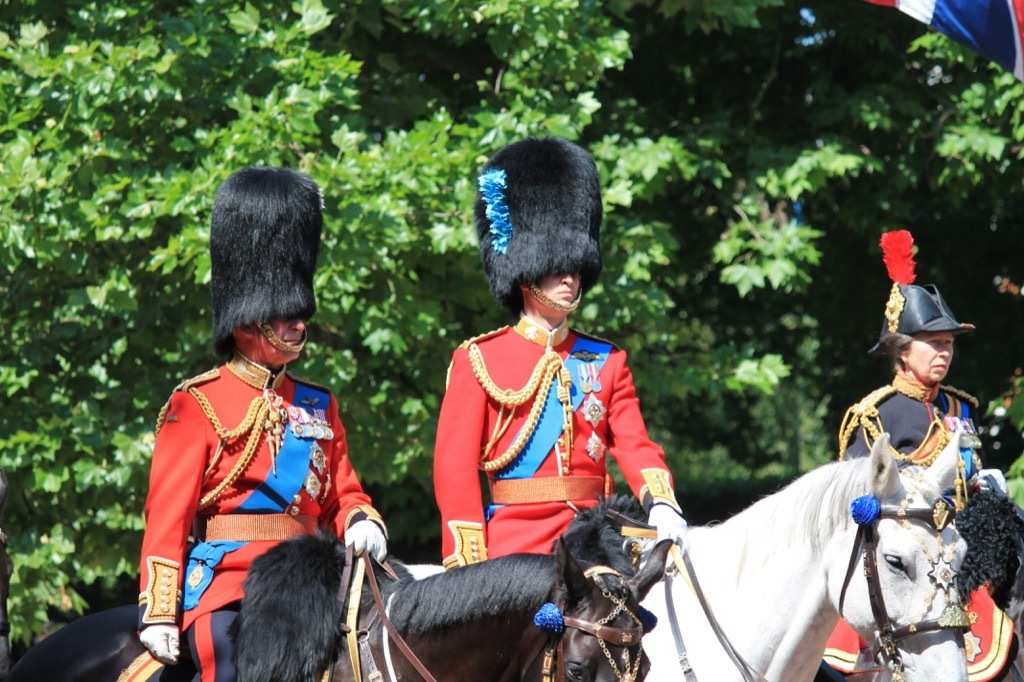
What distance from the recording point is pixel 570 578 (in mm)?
3643

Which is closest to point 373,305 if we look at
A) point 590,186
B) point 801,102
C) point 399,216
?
point 399,216

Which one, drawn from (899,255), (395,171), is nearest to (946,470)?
(899,255)

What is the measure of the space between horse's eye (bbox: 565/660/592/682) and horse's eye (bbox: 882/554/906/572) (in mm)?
1110

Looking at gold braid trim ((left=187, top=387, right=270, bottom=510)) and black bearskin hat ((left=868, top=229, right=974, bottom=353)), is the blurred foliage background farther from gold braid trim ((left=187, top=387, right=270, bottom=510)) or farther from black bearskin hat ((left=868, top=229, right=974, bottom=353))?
gold braid trim ((left=187, top=387, right=270, bottom=510))

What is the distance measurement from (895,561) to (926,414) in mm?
1976

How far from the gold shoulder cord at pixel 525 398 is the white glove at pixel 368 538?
0.53m

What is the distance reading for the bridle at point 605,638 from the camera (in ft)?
11.6

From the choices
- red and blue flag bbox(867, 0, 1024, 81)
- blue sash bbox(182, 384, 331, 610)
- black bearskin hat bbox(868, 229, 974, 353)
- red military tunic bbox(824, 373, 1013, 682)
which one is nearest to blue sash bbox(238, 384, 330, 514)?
blue sash bbox(182, 384, 331, 610)

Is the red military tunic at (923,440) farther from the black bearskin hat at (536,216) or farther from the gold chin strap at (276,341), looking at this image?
the gold chin strap at (276,341)

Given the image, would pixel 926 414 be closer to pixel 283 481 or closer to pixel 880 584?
pixel 880 584

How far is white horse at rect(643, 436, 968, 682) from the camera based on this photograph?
4129 millimetres

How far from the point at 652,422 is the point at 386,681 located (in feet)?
34.8

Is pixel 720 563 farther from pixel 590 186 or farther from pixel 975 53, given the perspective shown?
pixel 975 53

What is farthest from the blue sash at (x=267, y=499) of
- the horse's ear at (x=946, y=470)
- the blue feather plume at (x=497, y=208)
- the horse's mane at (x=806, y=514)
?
the horse's ear at (x=946, y=470)
